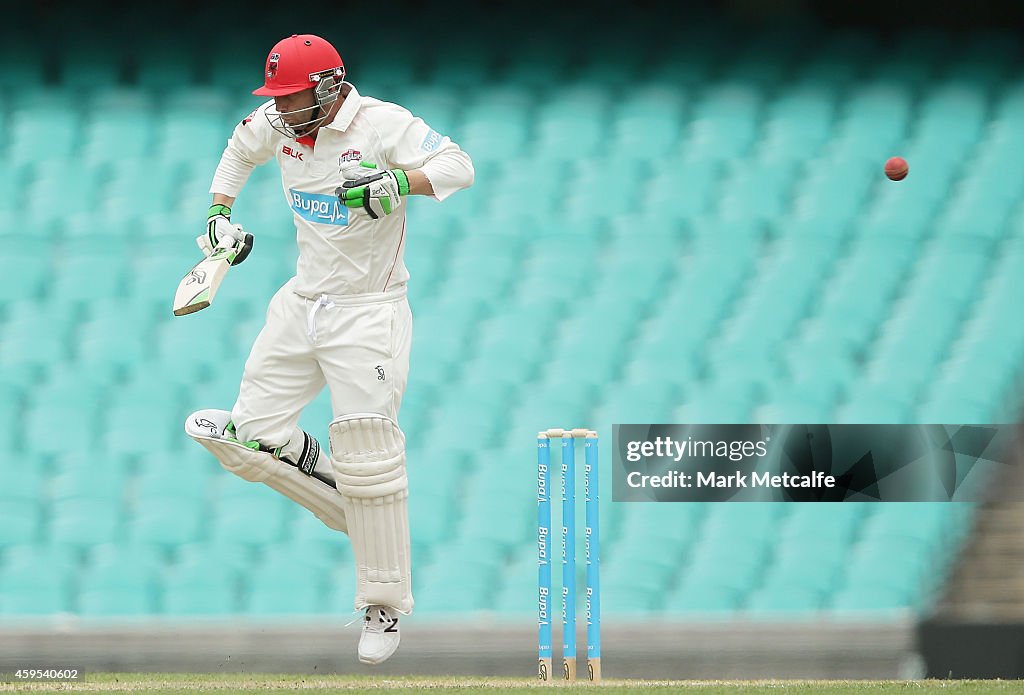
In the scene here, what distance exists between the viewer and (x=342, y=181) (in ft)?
12.6

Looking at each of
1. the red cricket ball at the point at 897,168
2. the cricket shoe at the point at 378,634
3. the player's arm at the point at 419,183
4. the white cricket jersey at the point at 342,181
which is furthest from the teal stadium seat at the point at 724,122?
the cricket shoe at the point at 378,634

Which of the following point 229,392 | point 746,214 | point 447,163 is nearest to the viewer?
point 447,163

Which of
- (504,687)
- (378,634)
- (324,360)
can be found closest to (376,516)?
(378,634)

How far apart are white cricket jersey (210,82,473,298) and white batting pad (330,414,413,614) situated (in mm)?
379

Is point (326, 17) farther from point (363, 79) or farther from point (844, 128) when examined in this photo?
point (844, 128)

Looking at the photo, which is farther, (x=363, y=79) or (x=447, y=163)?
(x=363, y=79)

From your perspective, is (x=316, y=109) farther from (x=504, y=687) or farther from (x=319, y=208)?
(x=504, y=687)

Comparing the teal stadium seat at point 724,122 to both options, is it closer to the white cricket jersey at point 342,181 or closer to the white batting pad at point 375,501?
the white cricket jersey at point 342,181

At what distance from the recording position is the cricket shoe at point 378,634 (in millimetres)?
3949

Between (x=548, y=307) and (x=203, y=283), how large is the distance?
226 cm

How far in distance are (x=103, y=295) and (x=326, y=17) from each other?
1.52 meters

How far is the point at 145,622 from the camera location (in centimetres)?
502

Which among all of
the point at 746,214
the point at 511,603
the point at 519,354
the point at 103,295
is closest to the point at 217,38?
the point at 103,295

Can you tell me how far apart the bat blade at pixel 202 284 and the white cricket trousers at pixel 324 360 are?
0.63 ft
